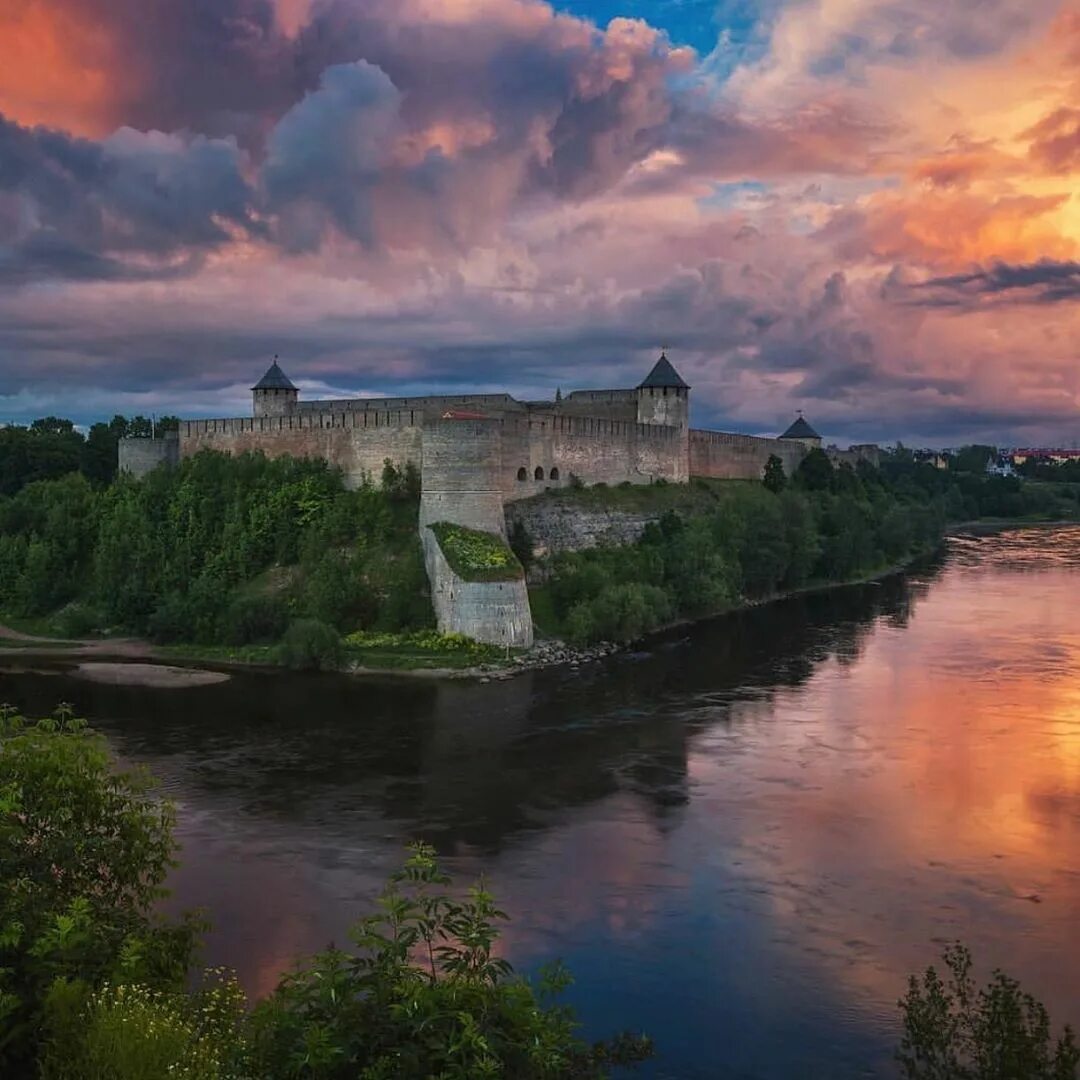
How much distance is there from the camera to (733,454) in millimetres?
39531

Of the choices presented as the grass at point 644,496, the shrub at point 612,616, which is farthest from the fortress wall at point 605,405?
the shrub at point 612,616

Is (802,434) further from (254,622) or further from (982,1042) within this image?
(982,1042)

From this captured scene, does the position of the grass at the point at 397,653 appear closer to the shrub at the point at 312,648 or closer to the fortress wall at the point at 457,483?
the shrub at the point at 312,648

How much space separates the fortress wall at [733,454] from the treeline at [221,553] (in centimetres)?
1400

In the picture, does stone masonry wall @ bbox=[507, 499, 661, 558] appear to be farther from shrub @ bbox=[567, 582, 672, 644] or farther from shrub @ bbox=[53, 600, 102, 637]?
shrub @ bbox=[53, 600, 102, 637]

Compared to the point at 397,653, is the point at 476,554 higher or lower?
higher

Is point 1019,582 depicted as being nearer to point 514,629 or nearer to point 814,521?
point 814,521

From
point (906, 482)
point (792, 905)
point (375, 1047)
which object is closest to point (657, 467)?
point (792, 905)

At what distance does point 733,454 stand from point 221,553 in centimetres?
1952

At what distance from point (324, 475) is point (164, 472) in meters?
5.44

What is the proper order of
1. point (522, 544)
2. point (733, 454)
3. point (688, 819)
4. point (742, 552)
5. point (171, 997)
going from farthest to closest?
point (733, 454), point (742, 552), point (522, 544), point (688, 819), point (171, 997)

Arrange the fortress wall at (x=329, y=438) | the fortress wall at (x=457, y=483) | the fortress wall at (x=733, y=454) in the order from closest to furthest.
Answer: the fortress wall at (x=457, y=483) < the fortress wall at (x=329, y=438) < the fortress wall at (x=733, y=454)

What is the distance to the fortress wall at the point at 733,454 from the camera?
37.4 metres

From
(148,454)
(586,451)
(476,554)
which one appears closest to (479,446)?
(476,554)
